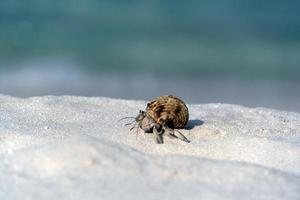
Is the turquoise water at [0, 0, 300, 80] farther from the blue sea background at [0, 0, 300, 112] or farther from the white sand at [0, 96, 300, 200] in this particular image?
the white sand at [0, 96, 300, 200]

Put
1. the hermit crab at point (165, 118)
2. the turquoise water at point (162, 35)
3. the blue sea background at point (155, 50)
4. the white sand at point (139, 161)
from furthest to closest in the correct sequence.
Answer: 1. the turquoise water at point (162, 35)
2. the blue sea background at point (155, 50)
3. the hermit crab at point (165, 118)
4. the white sand at point (139, 161)

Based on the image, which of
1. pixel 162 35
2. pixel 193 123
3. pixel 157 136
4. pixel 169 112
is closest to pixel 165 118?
pixel 169 112

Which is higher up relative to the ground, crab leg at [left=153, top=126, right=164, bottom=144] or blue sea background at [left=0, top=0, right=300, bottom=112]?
blue sea background at [left=0, top=0, right=300, bottom=112]

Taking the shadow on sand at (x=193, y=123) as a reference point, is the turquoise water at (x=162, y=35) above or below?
above

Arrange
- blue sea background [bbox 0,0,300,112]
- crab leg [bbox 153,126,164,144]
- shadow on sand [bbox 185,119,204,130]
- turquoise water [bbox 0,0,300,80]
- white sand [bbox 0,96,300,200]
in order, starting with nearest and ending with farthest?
white sand [bbox 0,96,300,200], crab leg [bbox 153,126,164,144], shadow on sand [bbox 185,119,204,130], blue sea background [bbox 0,0,300,112], turquoise water [bbox 0,0,300,80]

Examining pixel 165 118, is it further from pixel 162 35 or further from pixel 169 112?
pixel 162 35

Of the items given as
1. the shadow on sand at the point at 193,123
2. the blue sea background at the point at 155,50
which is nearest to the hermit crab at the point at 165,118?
the shadow on sand at the point at 193,123

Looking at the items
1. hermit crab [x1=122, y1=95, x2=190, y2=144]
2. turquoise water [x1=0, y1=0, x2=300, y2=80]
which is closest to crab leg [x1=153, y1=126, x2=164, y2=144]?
hermit crab [x1=122, y1=95, x2=190, y2=144]

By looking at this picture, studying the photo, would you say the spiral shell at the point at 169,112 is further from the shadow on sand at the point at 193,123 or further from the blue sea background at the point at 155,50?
the blue sea background at the point at 155,50
